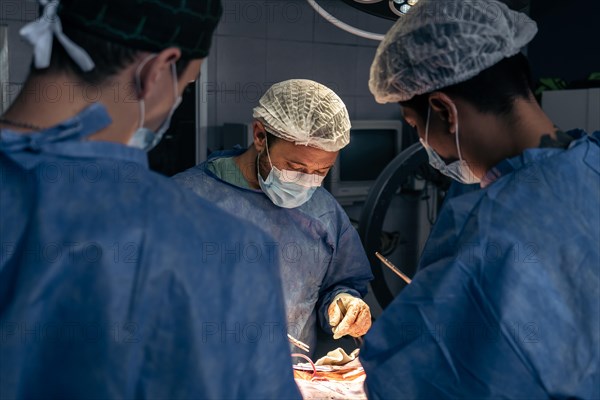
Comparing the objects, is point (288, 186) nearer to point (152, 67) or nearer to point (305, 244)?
point (305, 244)

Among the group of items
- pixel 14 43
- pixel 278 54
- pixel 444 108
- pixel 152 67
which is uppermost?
pixel 152 67

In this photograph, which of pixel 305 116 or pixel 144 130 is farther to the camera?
pixel 305 116

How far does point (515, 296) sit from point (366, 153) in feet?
8.79

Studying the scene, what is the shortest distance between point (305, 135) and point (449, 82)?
78 cm

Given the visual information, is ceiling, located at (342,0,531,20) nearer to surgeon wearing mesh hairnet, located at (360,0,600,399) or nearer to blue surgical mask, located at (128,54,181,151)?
surgeon wearing mesh hairnet, located at (360,0,600,399)

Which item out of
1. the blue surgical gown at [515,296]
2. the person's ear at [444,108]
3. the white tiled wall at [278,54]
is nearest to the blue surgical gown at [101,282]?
the blue surgical gown at [515,296]

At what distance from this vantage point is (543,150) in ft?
→ 3.75

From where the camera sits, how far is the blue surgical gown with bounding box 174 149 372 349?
2102mm

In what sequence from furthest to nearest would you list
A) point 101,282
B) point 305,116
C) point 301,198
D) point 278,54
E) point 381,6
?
point 278,54 < point 301,198 < point 305,116 < point 381,6 < point 101,282

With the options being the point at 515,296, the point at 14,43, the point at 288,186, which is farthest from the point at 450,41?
the point at 14,43

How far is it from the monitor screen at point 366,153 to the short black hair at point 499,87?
2333 millimetres

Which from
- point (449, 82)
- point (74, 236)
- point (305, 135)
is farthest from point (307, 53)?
point (74, 236)

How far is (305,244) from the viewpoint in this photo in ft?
7.01

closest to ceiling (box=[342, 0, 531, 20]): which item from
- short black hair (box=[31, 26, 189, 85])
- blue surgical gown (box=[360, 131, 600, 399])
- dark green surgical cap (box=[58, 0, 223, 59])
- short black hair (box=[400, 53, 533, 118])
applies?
short black hair (box=[400, 53, 533, 118])
